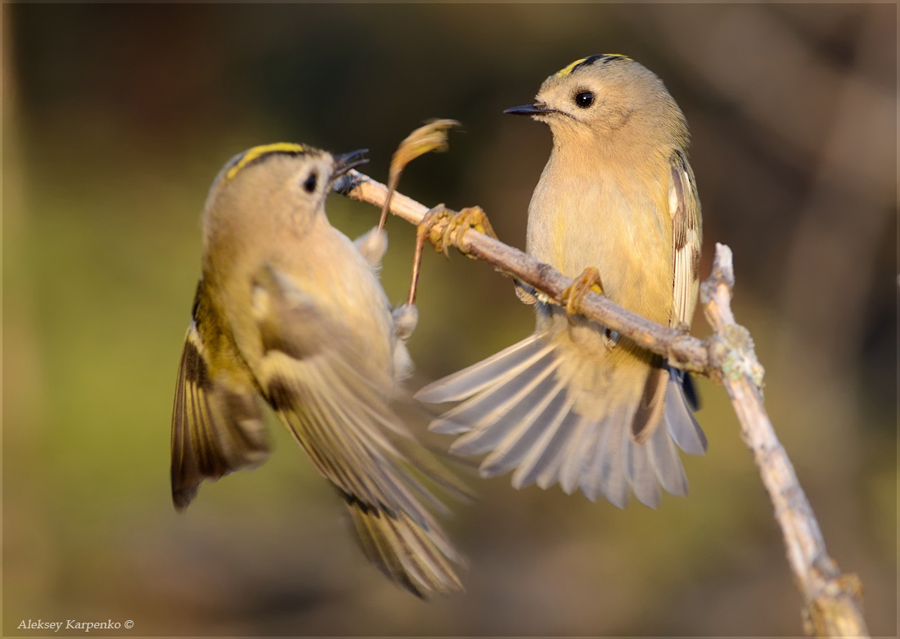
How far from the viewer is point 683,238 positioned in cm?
244

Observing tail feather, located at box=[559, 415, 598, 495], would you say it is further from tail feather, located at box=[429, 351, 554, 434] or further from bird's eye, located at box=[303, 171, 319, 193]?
bird's eye, located at box=[303, 171, 319, 193]

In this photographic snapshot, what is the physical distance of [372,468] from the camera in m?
1.73

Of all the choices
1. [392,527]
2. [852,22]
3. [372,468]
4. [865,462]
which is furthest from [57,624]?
[852,22]

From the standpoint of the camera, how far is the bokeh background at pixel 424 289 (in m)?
4.19

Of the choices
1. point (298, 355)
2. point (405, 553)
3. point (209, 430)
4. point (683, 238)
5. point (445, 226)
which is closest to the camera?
point (298, 355)

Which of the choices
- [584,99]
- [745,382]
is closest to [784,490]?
[745,382]

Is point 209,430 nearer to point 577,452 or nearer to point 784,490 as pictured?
point 577,452

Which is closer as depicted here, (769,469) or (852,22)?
(769,469)

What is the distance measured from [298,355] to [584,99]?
1.25 m

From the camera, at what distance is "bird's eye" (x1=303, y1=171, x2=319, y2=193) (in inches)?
80.9

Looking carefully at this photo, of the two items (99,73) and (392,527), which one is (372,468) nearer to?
(392,527)

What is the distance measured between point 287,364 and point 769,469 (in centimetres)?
108

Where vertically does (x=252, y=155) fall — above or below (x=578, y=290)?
above

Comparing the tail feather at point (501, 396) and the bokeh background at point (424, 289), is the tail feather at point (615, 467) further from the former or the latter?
the bokeh background at point (424, 289)
